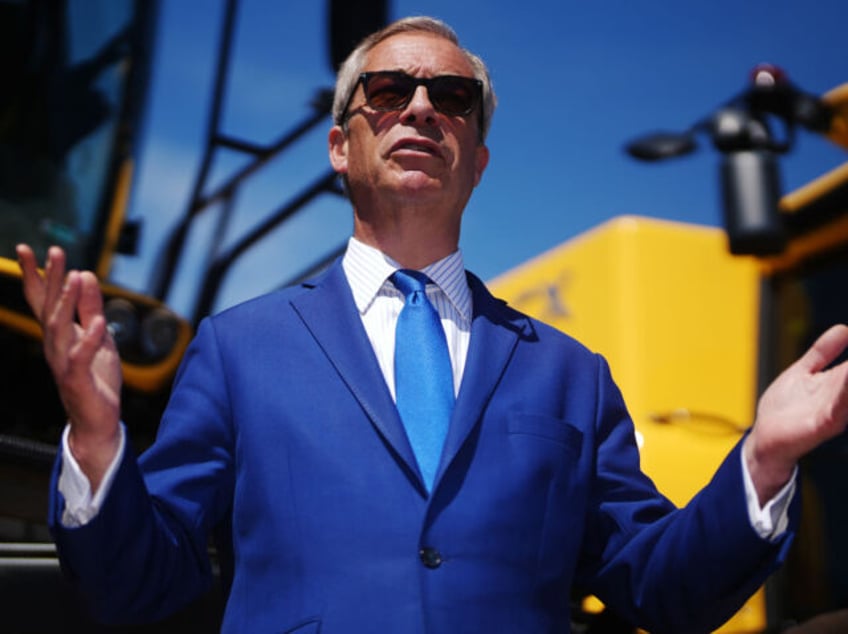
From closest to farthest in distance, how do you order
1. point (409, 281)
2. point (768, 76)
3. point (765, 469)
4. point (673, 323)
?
1. point (765, 469)
2. point (409, 281)
3. point (768, 76)
4. point (673, 323)

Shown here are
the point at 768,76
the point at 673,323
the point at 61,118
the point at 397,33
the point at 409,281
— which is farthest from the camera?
the point at 61,118

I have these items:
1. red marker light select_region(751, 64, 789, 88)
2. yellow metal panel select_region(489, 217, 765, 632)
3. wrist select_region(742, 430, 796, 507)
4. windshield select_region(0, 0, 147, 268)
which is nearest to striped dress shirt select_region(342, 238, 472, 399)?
wrist select_region(742, 430, 796, 507)

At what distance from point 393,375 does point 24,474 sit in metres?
0.89

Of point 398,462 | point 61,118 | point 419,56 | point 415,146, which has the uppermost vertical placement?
point 61,118

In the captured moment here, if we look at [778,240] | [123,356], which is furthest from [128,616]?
[123,356]

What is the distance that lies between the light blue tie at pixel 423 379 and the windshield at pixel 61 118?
2.26 metres

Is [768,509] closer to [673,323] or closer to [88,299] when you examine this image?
[88,299]

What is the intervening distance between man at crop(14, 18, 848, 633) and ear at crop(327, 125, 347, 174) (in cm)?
10

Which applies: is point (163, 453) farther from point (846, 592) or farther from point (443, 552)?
point (846, 592)

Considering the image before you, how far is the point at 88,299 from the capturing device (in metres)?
1.23

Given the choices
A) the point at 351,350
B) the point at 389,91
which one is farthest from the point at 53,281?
the point at 389,91

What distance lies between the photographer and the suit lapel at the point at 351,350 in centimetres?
140

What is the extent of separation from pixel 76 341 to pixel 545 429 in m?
0.59

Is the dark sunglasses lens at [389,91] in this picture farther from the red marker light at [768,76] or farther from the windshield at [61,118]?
the windshield at [61,118]
